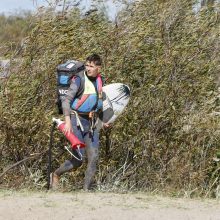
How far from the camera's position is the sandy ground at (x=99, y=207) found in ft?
23.0

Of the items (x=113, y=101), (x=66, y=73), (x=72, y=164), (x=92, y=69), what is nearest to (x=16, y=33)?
(x=113, y=101)

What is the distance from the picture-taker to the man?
8.86m

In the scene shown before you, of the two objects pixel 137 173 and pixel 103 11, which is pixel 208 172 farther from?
pixel 103 11

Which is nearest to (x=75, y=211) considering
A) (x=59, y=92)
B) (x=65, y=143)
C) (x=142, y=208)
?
(x=142, y=208)

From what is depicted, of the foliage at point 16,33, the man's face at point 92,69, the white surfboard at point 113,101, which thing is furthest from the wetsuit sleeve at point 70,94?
the foliage at point 16,33

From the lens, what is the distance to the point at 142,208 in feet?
24.3

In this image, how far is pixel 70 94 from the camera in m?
8.82

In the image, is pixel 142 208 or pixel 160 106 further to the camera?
pixel 160 106

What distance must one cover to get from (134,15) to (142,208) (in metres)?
4.51

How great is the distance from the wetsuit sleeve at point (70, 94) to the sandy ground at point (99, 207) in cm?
112

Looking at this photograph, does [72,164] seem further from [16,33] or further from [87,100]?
[16,33]

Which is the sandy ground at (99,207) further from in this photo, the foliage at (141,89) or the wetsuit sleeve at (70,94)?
the foliage at (141,89)

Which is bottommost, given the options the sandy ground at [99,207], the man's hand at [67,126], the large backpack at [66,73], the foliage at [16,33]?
the sandy ground at [99,207]

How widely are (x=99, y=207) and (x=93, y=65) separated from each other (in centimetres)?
221
